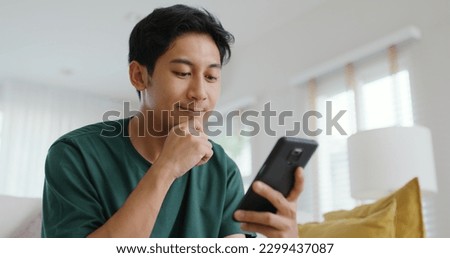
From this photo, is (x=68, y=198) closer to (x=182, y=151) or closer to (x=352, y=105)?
(x=182, y=151)

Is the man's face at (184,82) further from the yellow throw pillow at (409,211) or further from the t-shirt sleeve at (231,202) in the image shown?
the yellow throw pillow at (409,211)

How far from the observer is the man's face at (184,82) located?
1.08 metres

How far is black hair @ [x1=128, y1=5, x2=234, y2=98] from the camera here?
3.73 ft

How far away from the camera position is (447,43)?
2.88 metres

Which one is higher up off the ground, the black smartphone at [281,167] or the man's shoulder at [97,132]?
the man's shoulder at [97,132]

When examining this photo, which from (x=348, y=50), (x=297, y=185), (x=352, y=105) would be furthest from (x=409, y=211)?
(x=348, y=50)

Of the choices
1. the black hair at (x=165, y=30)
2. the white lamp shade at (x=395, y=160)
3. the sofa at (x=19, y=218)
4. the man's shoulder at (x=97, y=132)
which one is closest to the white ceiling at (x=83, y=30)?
the white lamp shade at (x=395, y=160)

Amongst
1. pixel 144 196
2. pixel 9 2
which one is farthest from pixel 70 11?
pixel 144 196

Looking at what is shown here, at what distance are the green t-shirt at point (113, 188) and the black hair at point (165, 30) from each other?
0.18 metres

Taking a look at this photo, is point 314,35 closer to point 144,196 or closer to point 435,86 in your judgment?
point 435,86

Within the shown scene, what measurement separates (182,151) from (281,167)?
0.20 metres

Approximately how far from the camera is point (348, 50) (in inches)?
138

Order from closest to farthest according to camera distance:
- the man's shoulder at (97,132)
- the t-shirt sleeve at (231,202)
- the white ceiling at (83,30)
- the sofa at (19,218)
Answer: the man's shoulder at (97,132)
the t-shirt sleeve at (231,202)
the sofa at (19,218)
the white ceiling at (83,30)

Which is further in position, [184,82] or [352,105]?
[352,105]
